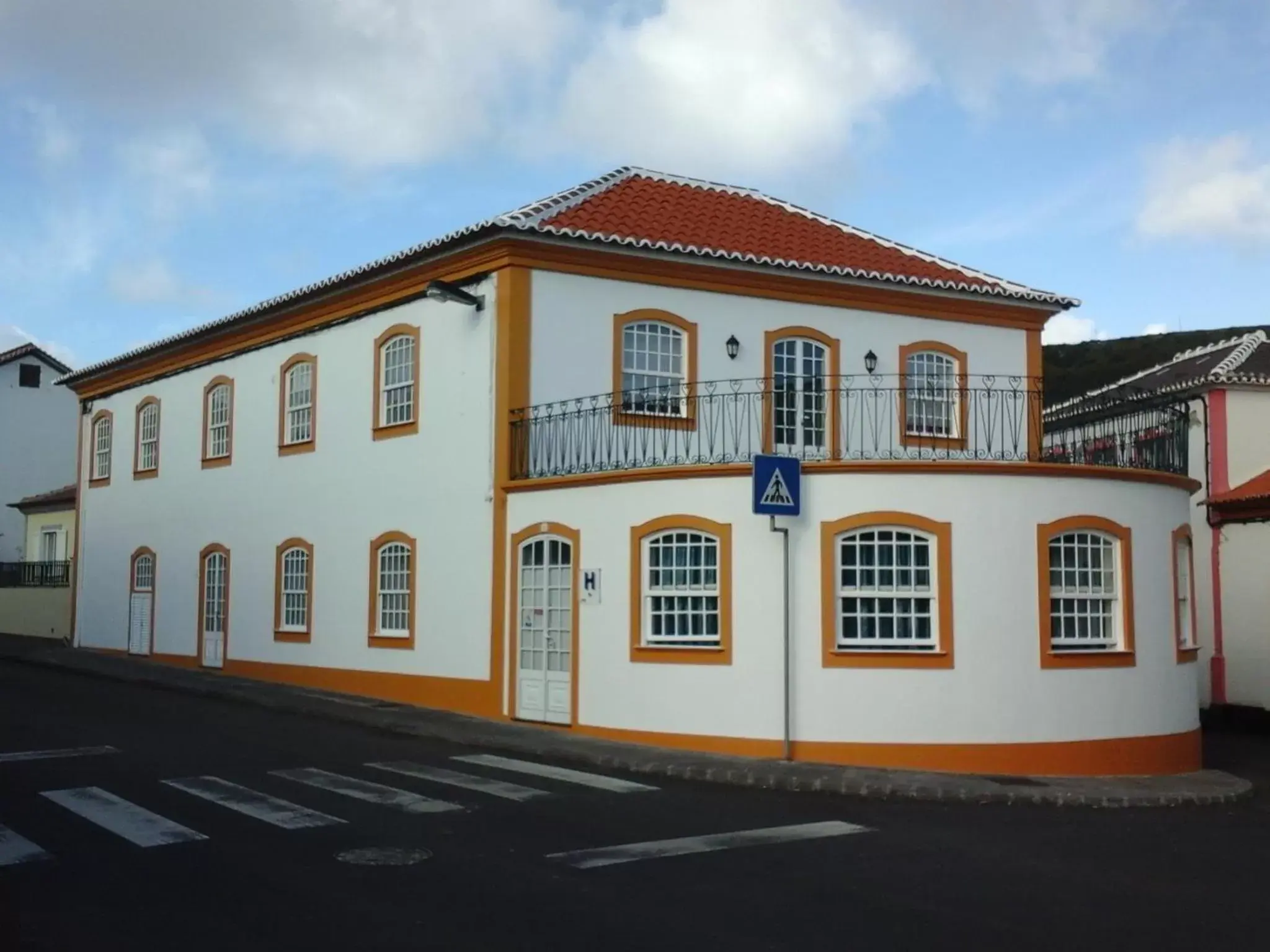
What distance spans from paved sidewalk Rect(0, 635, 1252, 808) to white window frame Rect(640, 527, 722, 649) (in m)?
1.26

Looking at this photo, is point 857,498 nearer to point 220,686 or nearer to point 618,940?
point 618,940

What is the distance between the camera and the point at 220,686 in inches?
842

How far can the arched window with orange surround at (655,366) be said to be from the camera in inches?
720

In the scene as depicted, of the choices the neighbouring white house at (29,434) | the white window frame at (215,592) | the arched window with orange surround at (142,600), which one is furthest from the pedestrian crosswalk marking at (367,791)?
the neighbouring white house at (29,434)

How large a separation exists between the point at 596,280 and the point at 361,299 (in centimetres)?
439

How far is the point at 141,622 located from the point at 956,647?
60.9 feet

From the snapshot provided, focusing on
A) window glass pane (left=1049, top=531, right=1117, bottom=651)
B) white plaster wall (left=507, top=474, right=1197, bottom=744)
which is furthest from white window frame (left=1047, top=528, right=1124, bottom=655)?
white plaster wall (left=507, top=474, right=1197, bottom=744)

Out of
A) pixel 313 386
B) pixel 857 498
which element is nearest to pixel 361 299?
pixel 313 386

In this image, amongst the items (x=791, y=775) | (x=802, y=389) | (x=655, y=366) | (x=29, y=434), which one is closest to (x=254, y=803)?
(x=791, y=775)

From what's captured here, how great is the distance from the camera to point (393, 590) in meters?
19.8

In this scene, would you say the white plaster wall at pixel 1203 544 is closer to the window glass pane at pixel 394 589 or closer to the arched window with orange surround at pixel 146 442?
the window glass pane at pixel 394 589

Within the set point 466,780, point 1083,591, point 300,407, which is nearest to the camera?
point 466,780

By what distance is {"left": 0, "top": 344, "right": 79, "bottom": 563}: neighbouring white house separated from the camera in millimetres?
44562

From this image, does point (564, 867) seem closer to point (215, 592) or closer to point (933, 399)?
point (933, 399)
